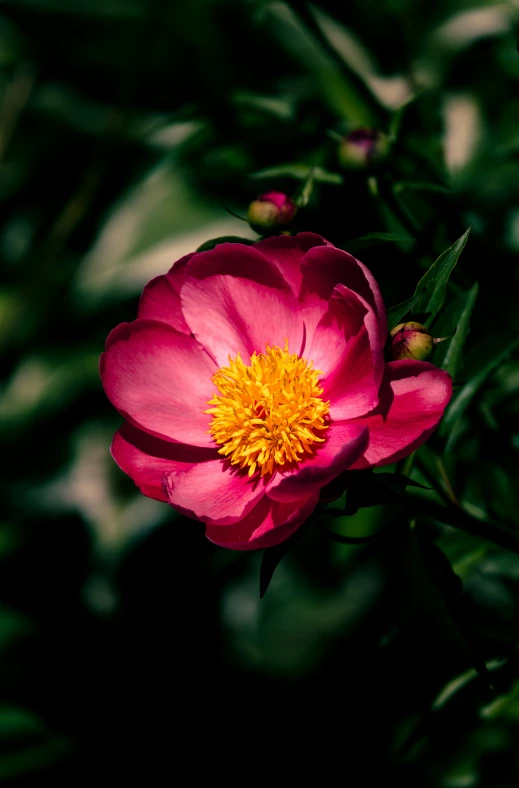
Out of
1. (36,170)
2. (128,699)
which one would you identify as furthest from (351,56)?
(128,699)

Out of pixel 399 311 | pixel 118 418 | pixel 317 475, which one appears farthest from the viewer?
pixel 118 418

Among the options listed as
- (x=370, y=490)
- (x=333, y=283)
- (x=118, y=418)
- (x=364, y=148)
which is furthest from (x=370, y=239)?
(x=118, y=418)

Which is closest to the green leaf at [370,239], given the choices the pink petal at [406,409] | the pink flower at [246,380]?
the pink flower at [246,380]

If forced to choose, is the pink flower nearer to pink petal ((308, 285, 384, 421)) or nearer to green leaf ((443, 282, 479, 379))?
pink petal ((308, 285, 384, 421))

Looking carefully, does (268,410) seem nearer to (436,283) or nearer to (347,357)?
(347,357)

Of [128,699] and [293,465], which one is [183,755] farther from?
[293,465]

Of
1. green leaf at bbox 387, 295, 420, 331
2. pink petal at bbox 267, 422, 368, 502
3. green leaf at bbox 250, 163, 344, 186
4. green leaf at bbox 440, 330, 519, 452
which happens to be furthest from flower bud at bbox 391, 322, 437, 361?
green leaf at bbox 250, 163, 344, 186
